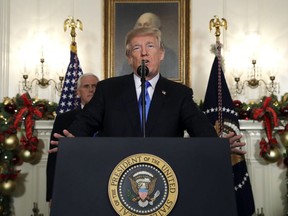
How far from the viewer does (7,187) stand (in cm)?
543

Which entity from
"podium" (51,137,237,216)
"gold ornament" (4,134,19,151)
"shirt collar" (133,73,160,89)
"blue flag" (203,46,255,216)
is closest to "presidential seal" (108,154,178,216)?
"podium" (51,137,237,216)

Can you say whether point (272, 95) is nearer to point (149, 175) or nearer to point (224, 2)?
point (224, 2)

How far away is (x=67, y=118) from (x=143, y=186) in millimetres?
2722

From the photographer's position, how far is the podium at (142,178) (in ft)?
5.66

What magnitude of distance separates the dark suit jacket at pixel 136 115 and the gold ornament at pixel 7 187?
3220mm

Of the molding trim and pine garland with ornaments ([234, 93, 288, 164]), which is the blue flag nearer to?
pine garland with ornaments ([234, 93, 288, 164])

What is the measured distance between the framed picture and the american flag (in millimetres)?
663

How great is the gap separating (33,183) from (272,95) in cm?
313

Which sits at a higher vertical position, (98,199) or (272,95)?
(272,95)

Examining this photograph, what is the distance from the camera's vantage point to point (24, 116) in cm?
571

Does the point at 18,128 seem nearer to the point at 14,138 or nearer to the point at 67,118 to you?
the point at 14,138

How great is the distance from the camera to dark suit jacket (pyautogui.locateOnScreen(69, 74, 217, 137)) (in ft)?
7.98

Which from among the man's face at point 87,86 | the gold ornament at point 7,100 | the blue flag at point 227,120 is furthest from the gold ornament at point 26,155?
the blue flag at point 227,120

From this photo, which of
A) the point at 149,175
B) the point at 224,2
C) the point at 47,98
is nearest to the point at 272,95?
the point at 224,2
